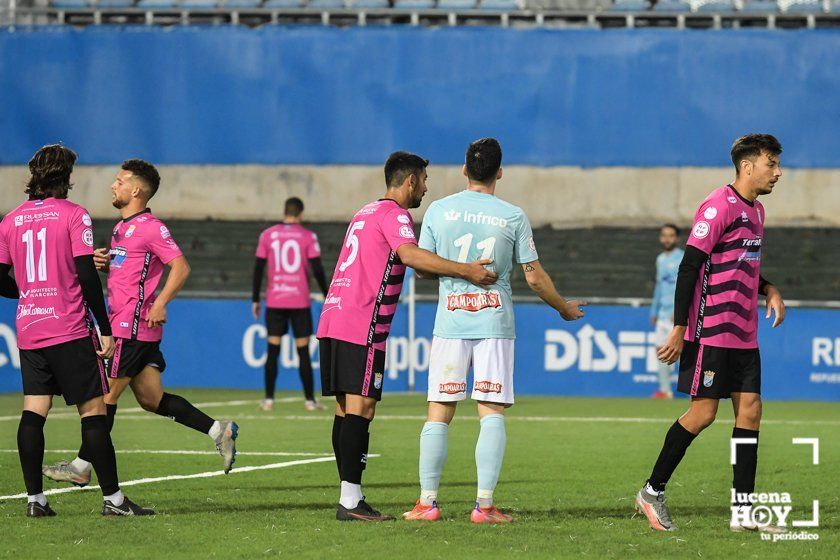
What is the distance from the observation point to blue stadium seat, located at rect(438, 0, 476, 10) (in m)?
27.7

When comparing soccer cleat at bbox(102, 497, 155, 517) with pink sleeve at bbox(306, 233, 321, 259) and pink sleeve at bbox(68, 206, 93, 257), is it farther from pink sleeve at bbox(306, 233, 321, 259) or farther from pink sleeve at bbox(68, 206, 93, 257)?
pink sleeve at bbox(306, 233, 321, 259)

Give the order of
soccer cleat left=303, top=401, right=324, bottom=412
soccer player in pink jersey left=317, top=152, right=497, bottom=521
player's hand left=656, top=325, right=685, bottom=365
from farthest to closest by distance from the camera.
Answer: soccer cleat left=303, top=401, right=324, bottom=412, soccer player in pink jersey left=317, top=152, right=497, bottom=521, player's hand left=656, top=325, right=685, bottom=365

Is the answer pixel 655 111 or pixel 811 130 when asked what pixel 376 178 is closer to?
pixel 655 111

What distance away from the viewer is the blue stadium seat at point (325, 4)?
1104 inches

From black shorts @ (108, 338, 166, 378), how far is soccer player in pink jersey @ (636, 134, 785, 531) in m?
3.43

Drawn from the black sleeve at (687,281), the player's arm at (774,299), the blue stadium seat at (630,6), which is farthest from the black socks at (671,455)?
the blue stadium seat at (630,6)

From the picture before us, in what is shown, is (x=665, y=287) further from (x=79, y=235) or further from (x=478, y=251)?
(x=79, y=235)

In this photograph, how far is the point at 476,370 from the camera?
7.94m

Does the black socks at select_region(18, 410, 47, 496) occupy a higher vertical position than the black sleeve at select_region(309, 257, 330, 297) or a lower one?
lower

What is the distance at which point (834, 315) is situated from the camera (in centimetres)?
1905

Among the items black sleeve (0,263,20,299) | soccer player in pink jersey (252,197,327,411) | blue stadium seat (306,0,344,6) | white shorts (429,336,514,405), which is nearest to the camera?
white shorts (429,336,514,405)

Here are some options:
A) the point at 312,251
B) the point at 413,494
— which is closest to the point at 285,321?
the point at 312,251

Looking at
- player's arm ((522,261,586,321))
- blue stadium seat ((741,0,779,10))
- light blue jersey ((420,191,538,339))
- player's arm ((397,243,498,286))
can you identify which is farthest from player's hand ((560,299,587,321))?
blue stadium seat ((741,0,779,10))

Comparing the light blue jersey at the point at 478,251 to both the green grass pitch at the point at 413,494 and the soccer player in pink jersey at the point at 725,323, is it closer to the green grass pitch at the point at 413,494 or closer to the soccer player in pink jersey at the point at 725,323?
the soccer player in pink jersey at the point at 725,323
